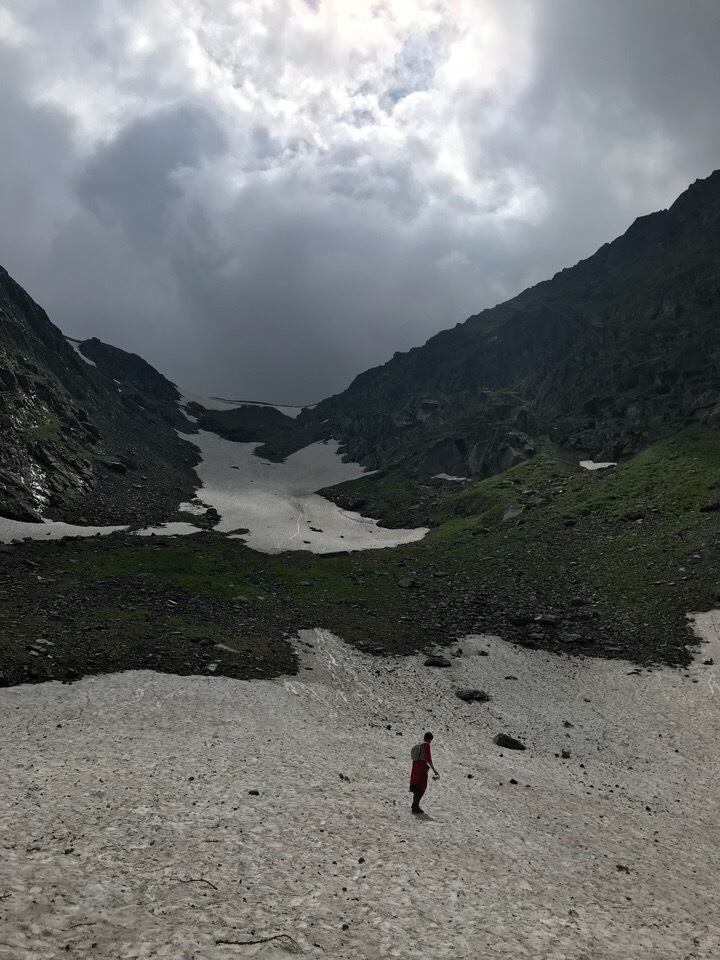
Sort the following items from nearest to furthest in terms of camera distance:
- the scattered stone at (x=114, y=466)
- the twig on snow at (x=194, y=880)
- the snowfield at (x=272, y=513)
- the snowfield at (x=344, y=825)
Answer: the snowfield at (x=344, y=825)
the twig on snow at (x=194, y=880)
the snowfield at (x=272, y=513)
the scattered stone at (x=114, y=466)

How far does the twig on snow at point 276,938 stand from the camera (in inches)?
391

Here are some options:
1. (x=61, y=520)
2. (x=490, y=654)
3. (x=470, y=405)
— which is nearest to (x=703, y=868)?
(x=490, y=654)

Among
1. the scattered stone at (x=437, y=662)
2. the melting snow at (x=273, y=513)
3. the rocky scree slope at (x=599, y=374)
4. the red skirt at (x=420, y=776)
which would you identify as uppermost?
the rocky scree slope at (x=599, y=374)

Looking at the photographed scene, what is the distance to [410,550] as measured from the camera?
74.1 meters

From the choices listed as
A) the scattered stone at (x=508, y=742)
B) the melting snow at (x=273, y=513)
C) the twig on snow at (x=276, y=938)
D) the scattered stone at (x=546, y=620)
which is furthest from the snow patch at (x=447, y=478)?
the twig on snow at (x=276, y=938)

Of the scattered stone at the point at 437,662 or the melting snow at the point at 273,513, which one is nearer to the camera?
the scattered stone at the point at 437,662

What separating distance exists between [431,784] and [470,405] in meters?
165

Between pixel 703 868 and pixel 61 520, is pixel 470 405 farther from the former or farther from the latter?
pixel 703 868

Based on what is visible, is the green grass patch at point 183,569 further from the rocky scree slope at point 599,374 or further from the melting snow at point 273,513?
the rocky scree slope at point 599,374

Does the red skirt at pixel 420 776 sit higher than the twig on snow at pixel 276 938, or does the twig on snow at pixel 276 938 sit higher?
the red skirt at pixel 420 776

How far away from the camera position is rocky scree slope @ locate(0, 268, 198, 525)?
74.3 metres

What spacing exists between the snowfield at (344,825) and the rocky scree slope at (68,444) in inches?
2150

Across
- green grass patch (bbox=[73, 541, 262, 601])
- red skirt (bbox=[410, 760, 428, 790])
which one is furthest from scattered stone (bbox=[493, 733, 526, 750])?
green grass patch (bbox=[73, 541, 262, 601])

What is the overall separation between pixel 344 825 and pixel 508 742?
1393cm
